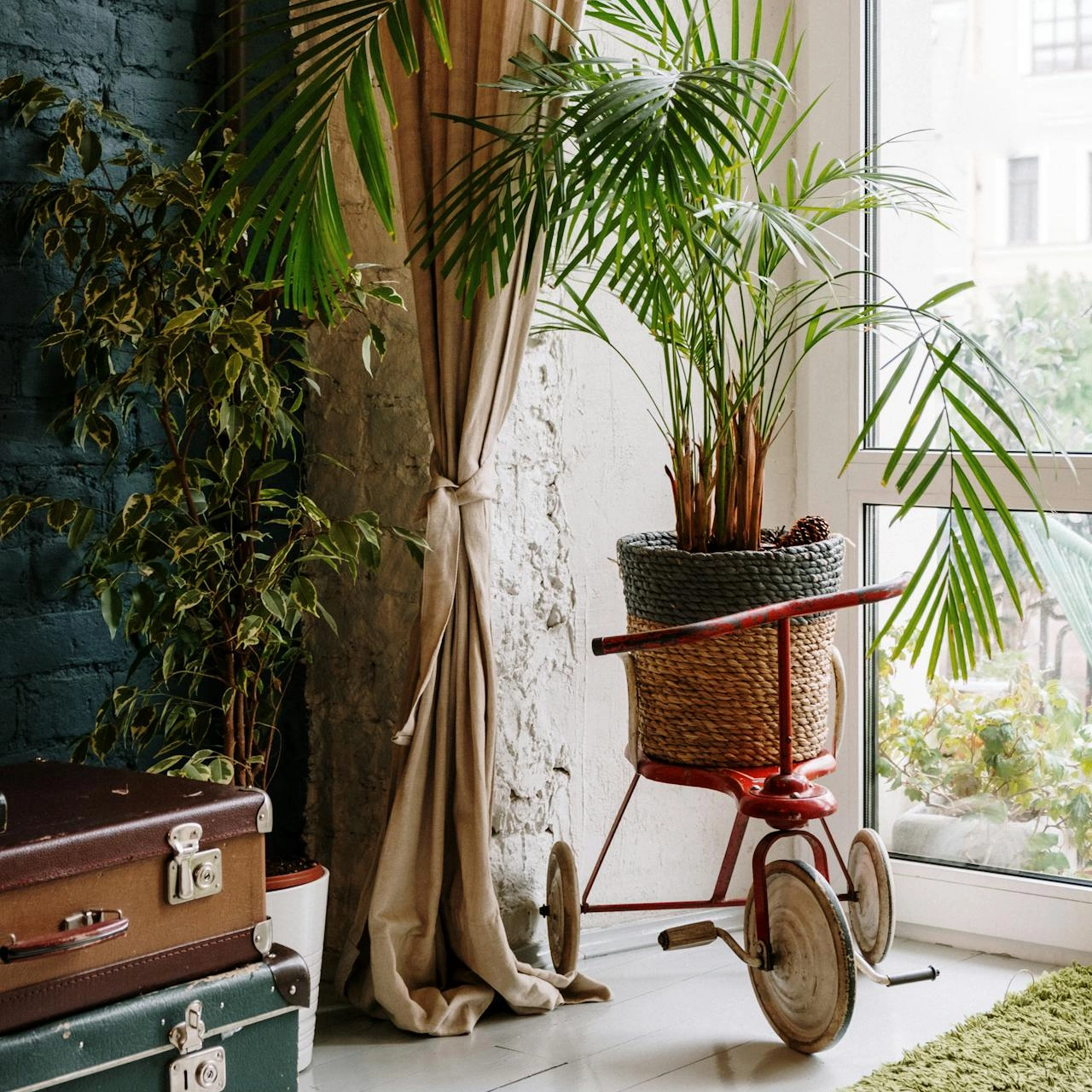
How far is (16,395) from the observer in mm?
2322

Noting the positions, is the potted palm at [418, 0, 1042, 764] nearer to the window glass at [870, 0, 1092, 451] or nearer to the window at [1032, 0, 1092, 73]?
the window glass at [870, 0, 1092, 451]

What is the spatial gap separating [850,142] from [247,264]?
161cm

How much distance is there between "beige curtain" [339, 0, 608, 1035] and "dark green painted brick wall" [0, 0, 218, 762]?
0.45m

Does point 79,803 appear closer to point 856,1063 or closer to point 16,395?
point 16,395

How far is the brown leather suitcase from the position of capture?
1.62m

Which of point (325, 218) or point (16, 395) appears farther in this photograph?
point (16, 395)

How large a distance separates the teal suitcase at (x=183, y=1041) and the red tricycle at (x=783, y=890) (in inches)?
29.3

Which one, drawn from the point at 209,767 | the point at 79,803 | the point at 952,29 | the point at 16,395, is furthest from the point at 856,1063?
the point at 952,29

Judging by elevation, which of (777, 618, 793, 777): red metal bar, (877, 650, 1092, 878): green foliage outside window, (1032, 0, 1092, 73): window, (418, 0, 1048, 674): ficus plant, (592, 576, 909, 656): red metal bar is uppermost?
(1032, 0, 1092, 73): window

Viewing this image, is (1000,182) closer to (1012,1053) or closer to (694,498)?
(694,498)

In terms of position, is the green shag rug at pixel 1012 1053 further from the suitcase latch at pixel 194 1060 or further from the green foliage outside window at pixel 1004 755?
the suitcase latch at pixel 194 1060

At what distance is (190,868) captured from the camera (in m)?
1.78

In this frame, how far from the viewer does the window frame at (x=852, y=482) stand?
3.05m

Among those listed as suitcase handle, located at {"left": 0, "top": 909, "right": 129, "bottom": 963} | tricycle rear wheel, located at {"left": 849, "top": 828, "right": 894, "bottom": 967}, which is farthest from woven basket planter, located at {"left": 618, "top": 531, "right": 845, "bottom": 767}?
suitcase handle, located at {"left": 0, "top": 909, "right": 129, "bottom": 963}
